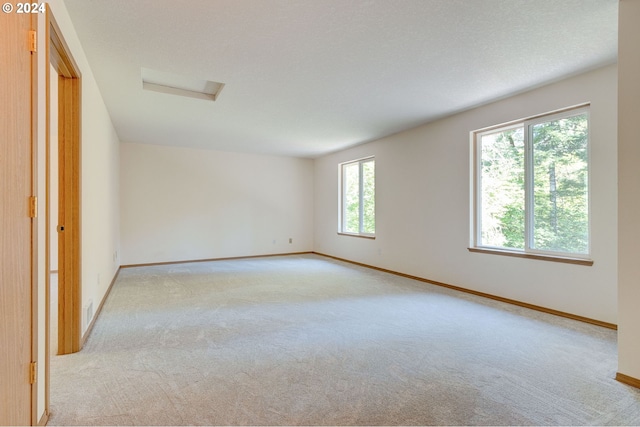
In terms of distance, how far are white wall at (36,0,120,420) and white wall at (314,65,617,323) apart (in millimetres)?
4240

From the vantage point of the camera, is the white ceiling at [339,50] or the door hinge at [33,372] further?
the white ceiling at [339,50]

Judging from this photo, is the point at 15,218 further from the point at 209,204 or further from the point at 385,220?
the point at 209,204

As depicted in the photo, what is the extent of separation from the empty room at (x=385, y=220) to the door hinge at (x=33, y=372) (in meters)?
0.01

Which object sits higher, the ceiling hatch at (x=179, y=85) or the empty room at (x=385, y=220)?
the ceiling hatch at (x=179, y=85)

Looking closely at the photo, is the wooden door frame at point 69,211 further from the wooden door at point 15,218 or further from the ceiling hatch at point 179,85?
the wooden door at point 15,218

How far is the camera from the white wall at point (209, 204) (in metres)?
6.15

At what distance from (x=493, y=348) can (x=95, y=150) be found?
13.5 ft

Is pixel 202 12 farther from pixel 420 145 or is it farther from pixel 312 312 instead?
pixel 420 145

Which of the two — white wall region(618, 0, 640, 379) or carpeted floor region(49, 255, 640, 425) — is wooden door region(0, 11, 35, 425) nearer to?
carpeted floor region(49, 255, 640, 425)

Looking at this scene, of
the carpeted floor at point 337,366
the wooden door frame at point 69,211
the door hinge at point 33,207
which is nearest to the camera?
the door hinge at point 33,207

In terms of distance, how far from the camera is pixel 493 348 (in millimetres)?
2494

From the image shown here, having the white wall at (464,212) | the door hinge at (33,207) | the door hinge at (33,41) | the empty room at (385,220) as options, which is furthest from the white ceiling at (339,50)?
the door hinge at (33,207)

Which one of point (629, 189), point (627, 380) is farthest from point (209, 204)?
point (627, 380)

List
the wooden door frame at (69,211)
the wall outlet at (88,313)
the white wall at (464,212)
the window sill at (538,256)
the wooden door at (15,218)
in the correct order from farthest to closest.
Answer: the window sill at (538,256) → the white wall at (464,212) → the wall outlet at (88,313) → the wooden door frame at (69,211) → the wooden door at (15,218)
